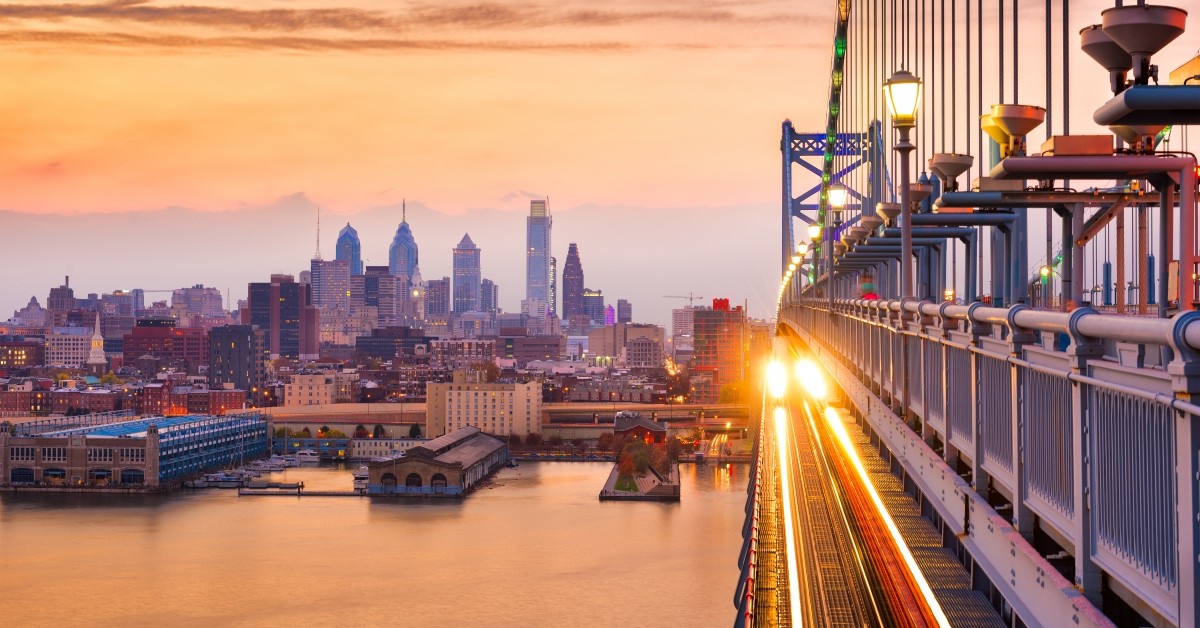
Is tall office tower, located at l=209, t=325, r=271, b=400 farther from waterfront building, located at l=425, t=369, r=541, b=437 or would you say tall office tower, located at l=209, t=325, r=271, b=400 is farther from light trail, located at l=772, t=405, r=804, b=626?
light trail, located at l=772, t=405, r=804, b=626

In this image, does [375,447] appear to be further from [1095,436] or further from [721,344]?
[1095,436]

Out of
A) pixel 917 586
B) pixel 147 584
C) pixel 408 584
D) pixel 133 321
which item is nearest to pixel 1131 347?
pixel 917 586

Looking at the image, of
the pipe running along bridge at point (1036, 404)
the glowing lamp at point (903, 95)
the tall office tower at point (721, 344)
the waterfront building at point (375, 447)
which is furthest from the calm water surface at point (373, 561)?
the tall office tower at point (721, 344)

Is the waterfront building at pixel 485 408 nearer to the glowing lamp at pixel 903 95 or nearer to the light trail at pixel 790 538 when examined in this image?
the light trail at pixel 790 538

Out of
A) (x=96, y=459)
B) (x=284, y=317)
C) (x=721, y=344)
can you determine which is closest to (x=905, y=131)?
(x=96, y=459)

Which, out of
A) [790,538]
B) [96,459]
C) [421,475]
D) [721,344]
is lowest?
[421,475]

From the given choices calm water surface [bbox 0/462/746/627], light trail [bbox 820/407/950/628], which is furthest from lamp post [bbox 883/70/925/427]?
calm water surface [bbox 0/462/746/627]
